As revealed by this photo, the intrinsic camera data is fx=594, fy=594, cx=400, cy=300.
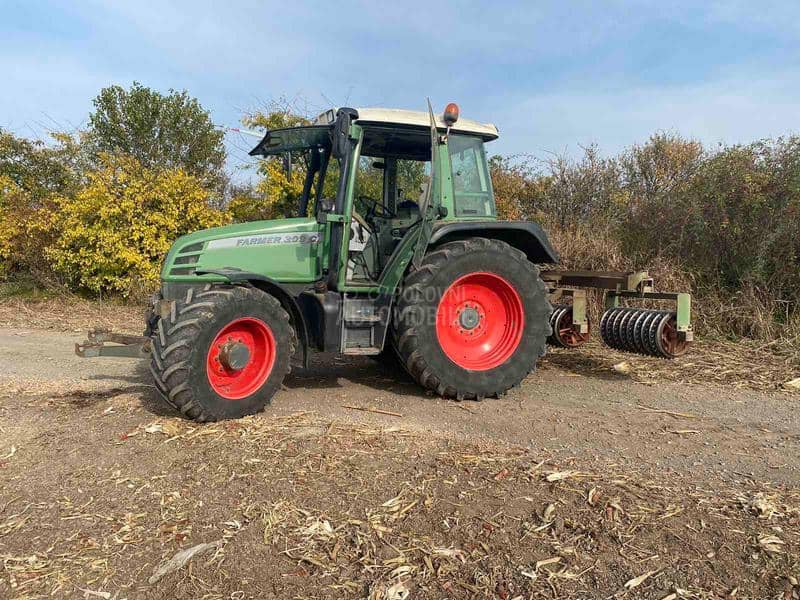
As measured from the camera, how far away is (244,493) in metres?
3.09

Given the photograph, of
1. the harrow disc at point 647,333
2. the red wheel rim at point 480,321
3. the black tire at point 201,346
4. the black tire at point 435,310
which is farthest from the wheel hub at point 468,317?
the black tire at point 201,346

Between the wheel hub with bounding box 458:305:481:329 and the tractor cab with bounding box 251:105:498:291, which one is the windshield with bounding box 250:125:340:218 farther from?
the wheel hub with bounding box 458:305:481:329

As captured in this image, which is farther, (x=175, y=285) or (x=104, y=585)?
(x=175, y=285)

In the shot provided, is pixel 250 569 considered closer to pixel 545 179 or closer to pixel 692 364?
pixel 692 364

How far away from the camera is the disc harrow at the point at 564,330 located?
21.5 feet

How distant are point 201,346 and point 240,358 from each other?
321mm

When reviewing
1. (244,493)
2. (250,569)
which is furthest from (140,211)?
(250,569)

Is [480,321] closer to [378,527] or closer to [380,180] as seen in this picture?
[380,180]

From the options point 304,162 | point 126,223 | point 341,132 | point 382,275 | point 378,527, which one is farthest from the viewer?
point 126,223

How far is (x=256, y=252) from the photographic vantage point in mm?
5051

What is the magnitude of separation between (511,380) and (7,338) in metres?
7.61

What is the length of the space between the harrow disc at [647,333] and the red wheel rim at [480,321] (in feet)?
3.71

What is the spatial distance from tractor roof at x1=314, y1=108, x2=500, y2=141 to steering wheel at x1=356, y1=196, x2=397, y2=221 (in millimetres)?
763

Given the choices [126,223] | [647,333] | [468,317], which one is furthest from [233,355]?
[126,223]
